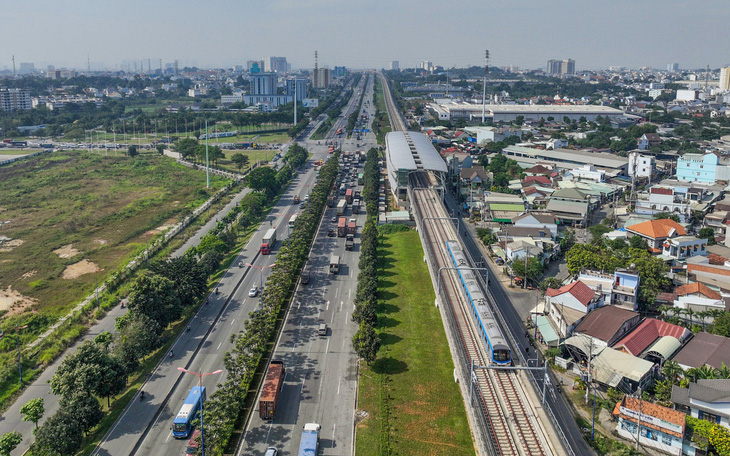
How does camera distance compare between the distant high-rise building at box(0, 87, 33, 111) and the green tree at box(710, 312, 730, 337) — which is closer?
the green tree at box(710, 312, 730, 337)

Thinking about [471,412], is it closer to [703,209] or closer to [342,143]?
[703,209]

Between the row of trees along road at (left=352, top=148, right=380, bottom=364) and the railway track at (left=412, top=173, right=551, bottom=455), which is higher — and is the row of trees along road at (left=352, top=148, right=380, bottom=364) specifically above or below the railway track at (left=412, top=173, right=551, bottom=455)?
above

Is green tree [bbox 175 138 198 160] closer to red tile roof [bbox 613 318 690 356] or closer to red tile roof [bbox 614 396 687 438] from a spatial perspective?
red tile roof [bbox 613 318 690 356]

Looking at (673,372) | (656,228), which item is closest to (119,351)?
(673,372)

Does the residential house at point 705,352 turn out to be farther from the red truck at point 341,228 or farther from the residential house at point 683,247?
the red truck at point 341,228

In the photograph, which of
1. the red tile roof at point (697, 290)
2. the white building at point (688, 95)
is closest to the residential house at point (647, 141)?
the red tile roof at point (697, 290)

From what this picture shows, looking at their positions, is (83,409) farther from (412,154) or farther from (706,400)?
(412,154)

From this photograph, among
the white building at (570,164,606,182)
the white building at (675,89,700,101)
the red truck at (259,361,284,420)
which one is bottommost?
the red truck at (259,361,284,420)

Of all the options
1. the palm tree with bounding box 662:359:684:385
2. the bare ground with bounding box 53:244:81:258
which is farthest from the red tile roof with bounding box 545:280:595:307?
the bare ground with bounding box 53:244:81:258
